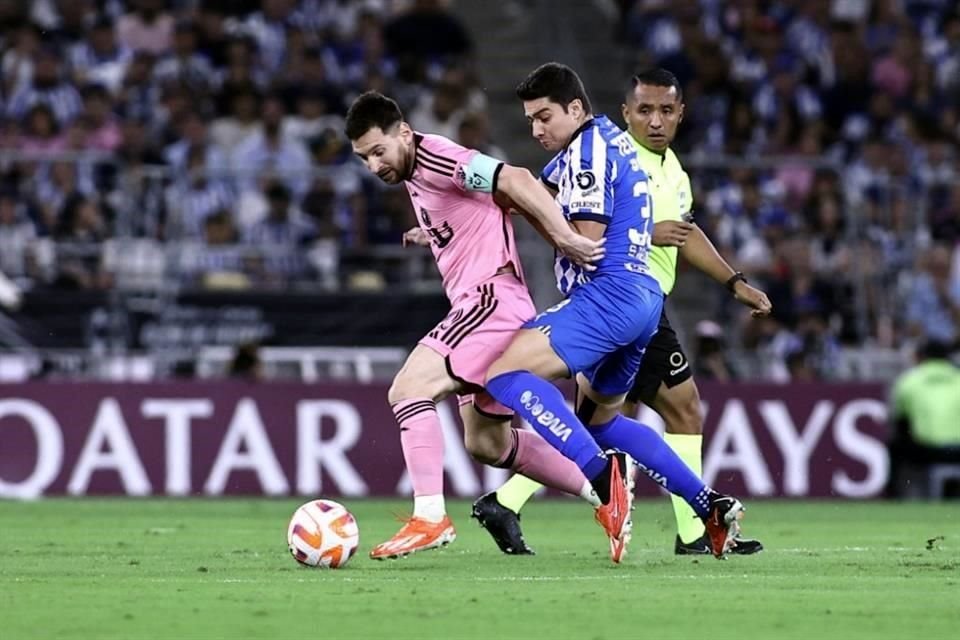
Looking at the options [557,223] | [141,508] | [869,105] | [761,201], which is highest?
[869,105]

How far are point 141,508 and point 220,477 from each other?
6.79 ft

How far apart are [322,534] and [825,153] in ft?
43.7

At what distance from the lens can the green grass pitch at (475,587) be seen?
691 cm

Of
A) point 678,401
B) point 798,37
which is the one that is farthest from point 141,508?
point 798,37

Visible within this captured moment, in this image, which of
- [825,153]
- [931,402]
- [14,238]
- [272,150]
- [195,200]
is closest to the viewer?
[931,402]

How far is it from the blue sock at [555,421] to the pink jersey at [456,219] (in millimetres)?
732

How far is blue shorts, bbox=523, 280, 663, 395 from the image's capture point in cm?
913

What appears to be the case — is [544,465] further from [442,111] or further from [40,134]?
[442,111]

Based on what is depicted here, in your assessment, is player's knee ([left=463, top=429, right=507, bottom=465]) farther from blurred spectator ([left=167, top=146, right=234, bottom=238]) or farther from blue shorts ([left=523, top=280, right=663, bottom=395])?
blurred spectator ([left=167, top=146, right=234, bottom=238])

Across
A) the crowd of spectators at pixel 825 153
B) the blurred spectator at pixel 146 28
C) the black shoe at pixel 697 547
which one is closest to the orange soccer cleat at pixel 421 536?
the black shoe at pixel 697 547

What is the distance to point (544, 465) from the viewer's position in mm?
9789

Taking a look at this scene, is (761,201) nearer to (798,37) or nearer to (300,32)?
(798,37)

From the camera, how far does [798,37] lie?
75.0ft

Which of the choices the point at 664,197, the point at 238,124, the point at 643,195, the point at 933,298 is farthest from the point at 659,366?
the point at 238,124
